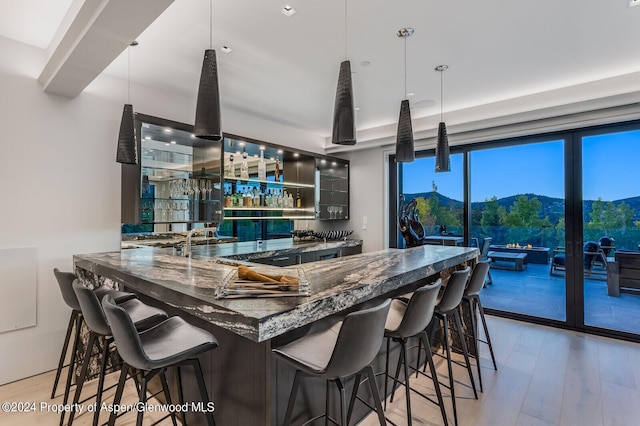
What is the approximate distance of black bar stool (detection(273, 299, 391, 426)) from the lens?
139 cm

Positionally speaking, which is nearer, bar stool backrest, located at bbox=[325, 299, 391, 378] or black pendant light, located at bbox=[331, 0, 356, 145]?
bar stool backrest, located at bbox=[325, 299, 391, 378]

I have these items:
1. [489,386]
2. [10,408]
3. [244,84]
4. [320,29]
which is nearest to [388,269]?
[489,386]

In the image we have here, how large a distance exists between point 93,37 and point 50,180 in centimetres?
158

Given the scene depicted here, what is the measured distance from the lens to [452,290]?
2365 millimetres

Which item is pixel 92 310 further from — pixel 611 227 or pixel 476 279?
pixel 611 227

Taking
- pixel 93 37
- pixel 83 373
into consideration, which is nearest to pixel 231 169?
pixel 93 37

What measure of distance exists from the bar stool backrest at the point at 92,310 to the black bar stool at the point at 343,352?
1086 millimetres

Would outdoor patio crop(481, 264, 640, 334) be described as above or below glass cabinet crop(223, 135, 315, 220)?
below

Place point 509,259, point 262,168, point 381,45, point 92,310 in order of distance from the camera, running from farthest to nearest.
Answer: point 262,168, point 509,259, point 381,45, point 92,310

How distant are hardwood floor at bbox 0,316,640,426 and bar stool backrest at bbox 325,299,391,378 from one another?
1124 mm

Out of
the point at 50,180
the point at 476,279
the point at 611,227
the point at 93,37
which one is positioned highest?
the point at 93,37

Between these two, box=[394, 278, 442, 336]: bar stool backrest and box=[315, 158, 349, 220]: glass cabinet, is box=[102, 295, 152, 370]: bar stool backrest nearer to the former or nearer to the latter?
box=[394, 278, 442, 336]: bar stool backrest

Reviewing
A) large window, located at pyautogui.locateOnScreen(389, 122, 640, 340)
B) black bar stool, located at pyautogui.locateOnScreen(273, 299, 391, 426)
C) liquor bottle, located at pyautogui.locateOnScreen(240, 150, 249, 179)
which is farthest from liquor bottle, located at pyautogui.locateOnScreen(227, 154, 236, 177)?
black bar stool, located at pyautogui.locateOnScreen(273, 299, 391, 426)

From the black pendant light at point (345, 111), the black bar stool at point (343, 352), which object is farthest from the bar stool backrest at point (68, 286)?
the black pendant light at point (345, 111)
